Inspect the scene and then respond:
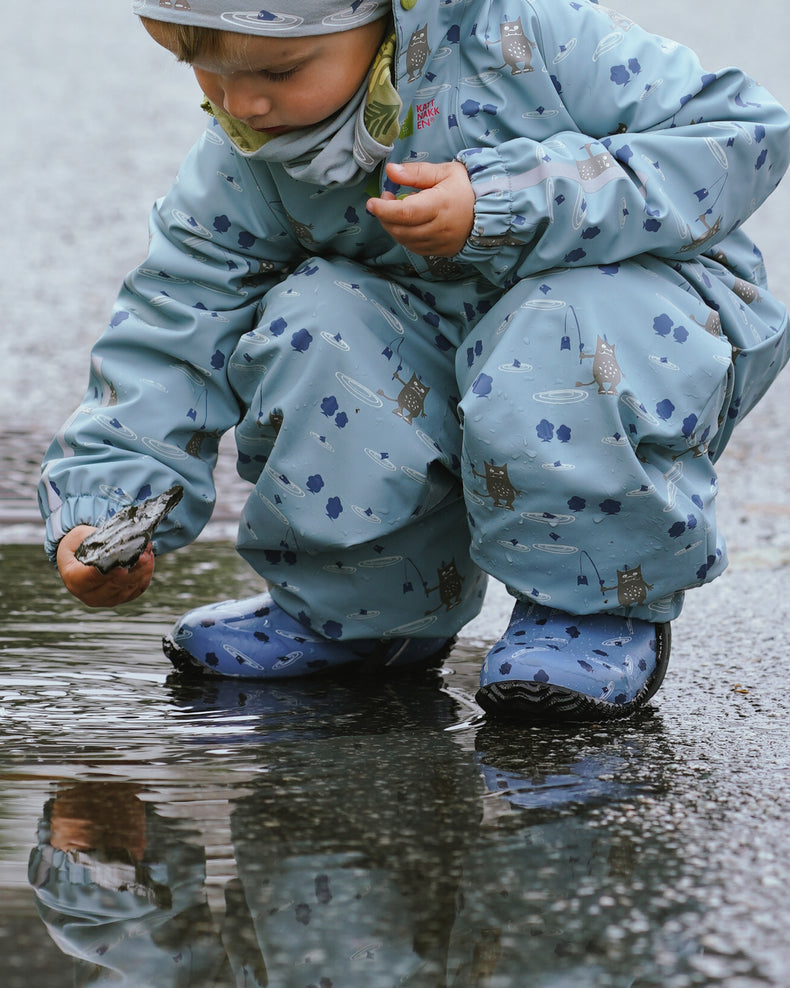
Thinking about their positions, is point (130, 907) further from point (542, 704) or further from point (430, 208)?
point (430, 208)

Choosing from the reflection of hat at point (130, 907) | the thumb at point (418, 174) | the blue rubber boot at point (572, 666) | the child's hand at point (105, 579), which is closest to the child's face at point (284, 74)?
the thumb at point (418, 174)

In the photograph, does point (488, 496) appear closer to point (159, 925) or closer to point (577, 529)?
point (577, 529)

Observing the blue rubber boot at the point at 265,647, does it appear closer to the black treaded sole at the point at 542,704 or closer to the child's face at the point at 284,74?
the black treaded sole at the point at 542,704

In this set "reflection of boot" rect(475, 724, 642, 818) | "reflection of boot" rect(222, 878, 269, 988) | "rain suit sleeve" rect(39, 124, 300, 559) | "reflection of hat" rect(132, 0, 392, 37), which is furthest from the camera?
"rain suit sleeve" rect(39, 124, 300, 559)

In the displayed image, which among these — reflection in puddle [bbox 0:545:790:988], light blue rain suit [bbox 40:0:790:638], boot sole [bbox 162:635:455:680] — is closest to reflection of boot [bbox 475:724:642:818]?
reflection in puddle [bbox 0:545:790:988]

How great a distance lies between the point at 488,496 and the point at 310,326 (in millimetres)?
268

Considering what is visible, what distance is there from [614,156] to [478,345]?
233 millimetres

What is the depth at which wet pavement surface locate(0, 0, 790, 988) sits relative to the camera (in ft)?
2.77

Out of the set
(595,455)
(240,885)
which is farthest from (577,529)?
(240,885)

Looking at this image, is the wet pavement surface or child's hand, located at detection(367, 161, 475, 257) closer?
the wet pavement surface

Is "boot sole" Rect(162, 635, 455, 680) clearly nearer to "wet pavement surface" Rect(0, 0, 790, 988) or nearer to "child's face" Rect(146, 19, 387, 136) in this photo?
"wet pavement surface" Rect(0, 0, 790, 988)

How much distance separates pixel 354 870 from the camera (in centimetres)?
96

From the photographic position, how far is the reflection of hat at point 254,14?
51.7 inches

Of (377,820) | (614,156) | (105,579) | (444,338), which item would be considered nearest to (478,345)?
(444,338)
